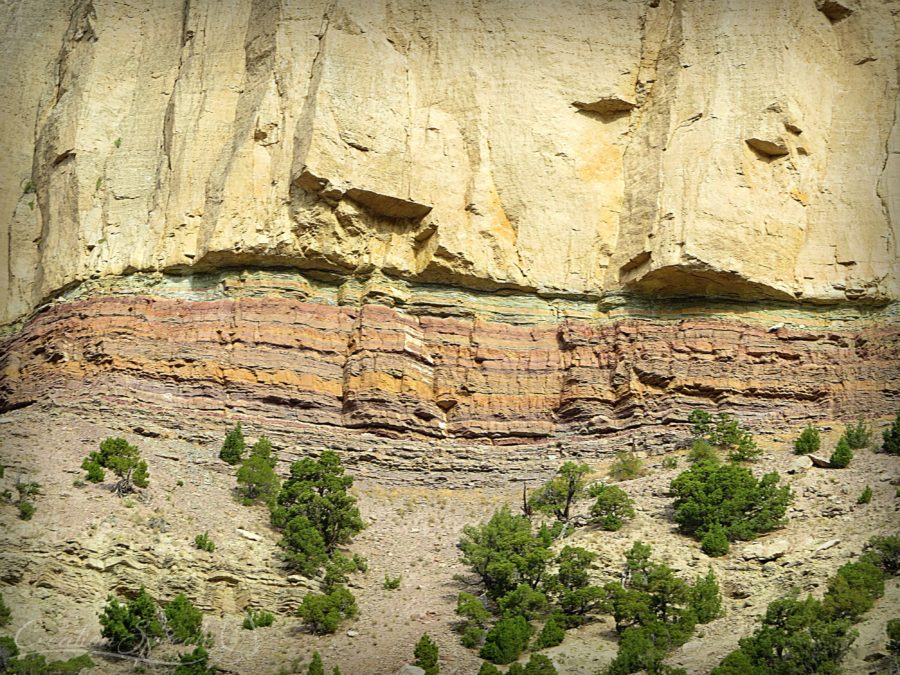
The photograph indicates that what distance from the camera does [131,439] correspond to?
55.3 m

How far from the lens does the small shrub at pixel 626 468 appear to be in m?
56.0

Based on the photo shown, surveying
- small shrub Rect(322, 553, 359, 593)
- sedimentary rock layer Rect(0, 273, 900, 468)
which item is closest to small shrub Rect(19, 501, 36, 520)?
small shrub Rect(322, 553, 359, 593)

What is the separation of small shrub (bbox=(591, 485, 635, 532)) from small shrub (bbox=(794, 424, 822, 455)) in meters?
6.43

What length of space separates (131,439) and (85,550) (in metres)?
8.86

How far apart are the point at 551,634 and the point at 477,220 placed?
64.7ft

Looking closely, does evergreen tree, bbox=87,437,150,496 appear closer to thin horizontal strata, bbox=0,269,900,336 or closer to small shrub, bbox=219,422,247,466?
small shrub, bbox=219,422,247,466

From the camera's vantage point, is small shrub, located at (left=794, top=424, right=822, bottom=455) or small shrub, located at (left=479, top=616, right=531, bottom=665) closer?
small shrub, located at (left=479, top=616, right=531, bottom=665)

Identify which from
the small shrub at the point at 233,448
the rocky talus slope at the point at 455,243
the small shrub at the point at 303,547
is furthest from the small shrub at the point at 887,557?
the small shrub at the point at 233,448

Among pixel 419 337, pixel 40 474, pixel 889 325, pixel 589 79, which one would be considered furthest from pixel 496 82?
pixel 40 474

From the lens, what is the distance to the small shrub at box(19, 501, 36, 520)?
→ 47438mm

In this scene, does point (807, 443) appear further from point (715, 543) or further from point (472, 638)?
point (472, 638)

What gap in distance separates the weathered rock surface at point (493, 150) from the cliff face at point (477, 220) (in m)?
0.10

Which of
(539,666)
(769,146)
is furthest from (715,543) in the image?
(769,146)

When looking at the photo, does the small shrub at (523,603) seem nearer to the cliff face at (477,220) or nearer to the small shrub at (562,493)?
the small shrub at (562,493)
